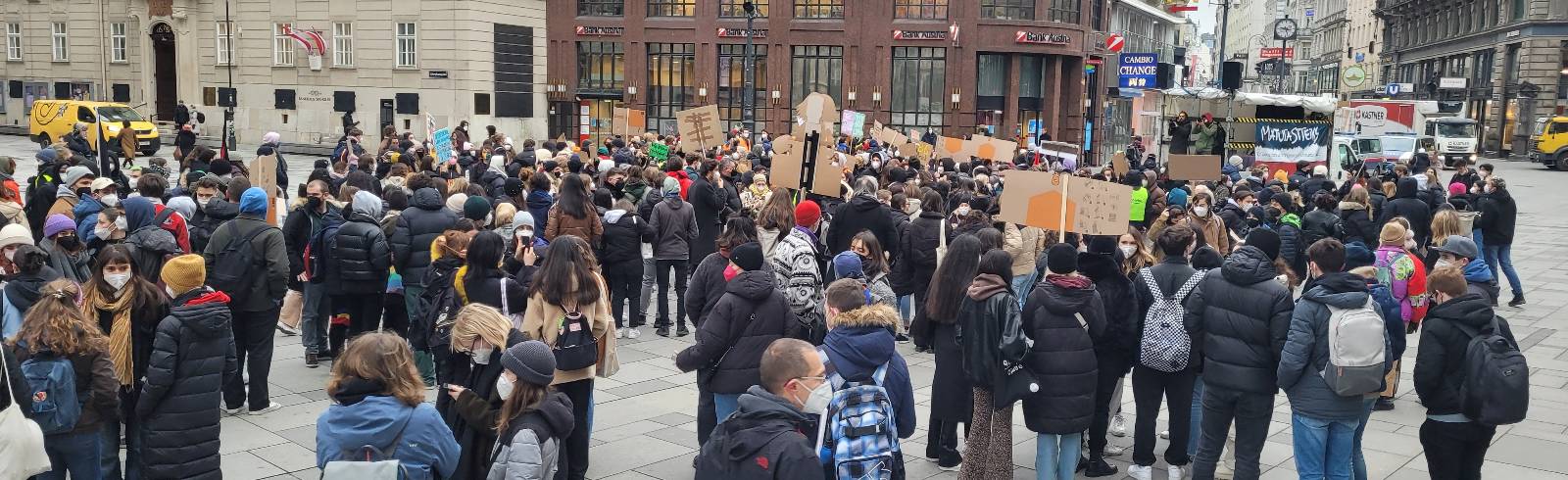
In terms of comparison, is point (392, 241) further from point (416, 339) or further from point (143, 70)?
point (143, 70)

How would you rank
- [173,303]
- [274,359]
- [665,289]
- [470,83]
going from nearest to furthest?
[173,303], [274,359], [665,289], [470,83]

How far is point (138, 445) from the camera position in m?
6.91

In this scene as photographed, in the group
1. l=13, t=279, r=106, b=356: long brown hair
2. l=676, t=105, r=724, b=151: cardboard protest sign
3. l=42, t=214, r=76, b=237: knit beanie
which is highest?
l=676, t=105, r=724, b=151: cardboard protest sign

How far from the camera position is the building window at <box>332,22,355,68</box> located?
4216 cm

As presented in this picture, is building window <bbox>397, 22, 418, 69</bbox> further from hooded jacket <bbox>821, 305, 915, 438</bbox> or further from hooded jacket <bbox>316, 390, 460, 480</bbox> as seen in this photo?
hooded jacket <bbox>316, 390, 460, 480</bbox>

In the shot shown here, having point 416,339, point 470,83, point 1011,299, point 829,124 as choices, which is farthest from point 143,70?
point 1011,299

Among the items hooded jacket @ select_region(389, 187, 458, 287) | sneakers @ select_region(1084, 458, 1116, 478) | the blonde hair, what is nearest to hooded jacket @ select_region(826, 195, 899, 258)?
hooded jacket @ select_region(389, 187, 458, 287)

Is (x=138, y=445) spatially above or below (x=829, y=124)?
below

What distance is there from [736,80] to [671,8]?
3.58 metres

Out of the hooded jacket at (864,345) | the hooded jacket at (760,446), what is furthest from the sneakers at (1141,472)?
the hooded jacket at (760,446)

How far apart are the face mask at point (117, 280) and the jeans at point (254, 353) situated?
2.00 metres

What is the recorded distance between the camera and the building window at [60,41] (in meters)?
47.9

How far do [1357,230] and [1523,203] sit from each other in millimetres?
23035

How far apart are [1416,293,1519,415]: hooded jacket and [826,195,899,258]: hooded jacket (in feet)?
18.0
